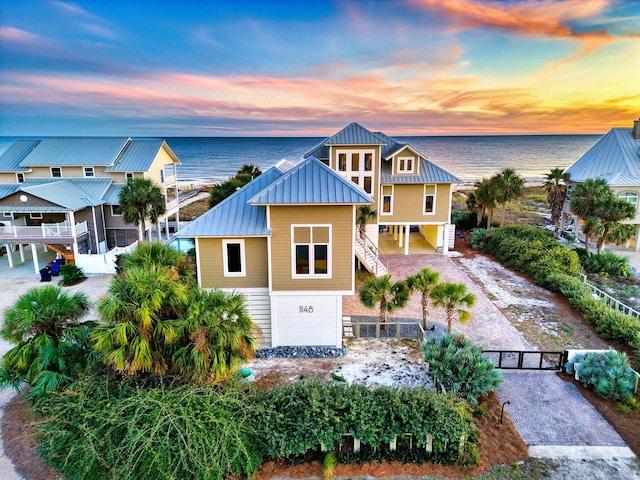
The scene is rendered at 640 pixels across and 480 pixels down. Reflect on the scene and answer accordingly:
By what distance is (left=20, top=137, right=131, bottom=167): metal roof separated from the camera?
85.0ft

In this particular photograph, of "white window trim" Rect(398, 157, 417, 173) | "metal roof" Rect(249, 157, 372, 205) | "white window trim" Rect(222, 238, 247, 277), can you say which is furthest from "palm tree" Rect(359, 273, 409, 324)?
"white window trim" Rect(398, 157, 417, 173)

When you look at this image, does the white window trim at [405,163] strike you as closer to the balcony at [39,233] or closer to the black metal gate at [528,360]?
the black metal gate at [528,360]

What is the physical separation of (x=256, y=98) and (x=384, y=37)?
57470 mm

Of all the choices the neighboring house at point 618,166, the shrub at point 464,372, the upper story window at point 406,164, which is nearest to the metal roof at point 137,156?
the upper story window at point 406,164

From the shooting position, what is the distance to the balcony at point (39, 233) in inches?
858

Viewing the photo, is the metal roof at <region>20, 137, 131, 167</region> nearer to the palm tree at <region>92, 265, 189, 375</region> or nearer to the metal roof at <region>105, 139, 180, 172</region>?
the metal roof at <region>105, 139, 180, 172</region>

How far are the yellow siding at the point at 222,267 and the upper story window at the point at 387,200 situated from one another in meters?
13.0

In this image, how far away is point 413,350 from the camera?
13.7m

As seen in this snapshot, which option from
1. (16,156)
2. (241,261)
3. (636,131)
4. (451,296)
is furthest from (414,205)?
(16,156)

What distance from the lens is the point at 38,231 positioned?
22.0m

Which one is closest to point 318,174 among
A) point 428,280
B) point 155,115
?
point 428,280

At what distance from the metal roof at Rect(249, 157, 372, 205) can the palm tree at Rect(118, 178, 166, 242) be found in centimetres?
1333

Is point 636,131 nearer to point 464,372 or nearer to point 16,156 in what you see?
point 464,372

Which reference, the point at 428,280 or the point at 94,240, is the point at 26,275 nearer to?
the point at 94,240
